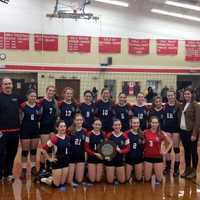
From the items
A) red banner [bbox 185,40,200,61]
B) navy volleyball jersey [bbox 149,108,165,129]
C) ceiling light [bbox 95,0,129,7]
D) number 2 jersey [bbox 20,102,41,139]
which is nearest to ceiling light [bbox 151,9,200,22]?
red banner [bbox 185,40,200,61]

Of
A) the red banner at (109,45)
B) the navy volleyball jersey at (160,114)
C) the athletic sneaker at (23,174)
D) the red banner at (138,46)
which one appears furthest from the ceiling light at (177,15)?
the athletic sneaker at (23,174)

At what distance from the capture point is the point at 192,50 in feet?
54.9

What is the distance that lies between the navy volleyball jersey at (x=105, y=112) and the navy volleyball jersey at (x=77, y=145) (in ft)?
2.86

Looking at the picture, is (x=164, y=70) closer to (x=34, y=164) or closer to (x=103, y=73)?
(x=103, y=73)

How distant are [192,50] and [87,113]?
459 inches

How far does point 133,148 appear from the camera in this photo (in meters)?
5.91

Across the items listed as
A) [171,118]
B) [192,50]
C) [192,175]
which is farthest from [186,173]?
[192,50]

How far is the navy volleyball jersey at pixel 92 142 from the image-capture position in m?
5.78

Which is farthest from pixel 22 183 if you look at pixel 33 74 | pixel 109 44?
pixel 109 44

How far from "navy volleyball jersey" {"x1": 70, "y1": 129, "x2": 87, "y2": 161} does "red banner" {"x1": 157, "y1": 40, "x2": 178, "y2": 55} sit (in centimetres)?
1145

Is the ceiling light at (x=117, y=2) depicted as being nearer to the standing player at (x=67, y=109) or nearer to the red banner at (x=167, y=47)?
the red banner at (x=167, y=47)

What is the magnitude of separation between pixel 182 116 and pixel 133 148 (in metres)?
1.10

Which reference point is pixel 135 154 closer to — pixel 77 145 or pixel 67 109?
pixel 77 145

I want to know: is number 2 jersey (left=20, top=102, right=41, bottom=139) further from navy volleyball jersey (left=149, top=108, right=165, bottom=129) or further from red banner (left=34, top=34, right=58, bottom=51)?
red banner (left=34, top=34, right=58, bottom=51)
